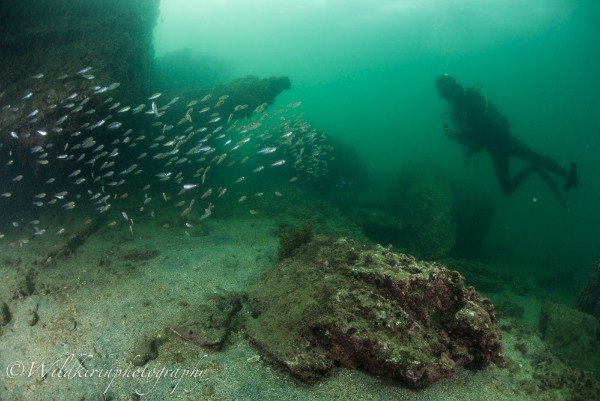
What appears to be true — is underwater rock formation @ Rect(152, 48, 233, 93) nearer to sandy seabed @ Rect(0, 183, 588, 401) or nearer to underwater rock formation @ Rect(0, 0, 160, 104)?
underwater rock formation @ Rect(0, 0, 160, 104)

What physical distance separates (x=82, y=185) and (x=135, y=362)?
10343 mm

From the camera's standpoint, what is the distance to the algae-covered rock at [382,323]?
4379 mm

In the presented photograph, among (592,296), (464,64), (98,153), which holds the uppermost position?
(464,64)

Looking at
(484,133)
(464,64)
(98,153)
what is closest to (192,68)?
(98,153)

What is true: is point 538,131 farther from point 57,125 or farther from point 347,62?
point 57,125

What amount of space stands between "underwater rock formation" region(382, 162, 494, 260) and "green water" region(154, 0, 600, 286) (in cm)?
182

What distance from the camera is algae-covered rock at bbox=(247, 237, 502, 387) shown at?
172 inches

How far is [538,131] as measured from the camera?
14312 centimetres

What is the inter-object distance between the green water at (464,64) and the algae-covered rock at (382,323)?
12.9 m

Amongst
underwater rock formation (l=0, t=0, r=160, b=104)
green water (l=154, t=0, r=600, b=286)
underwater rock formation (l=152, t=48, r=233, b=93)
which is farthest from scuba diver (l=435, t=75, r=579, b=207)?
underwater rock formation (l=152, t=48, r=233, b=93)

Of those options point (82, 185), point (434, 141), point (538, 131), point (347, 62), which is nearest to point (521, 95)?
point (538, 131)

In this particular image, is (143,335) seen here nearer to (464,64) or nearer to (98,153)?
(98,153)

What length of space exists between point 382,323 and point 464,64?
504 ft

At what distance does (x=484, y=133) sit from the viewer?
591 inches
